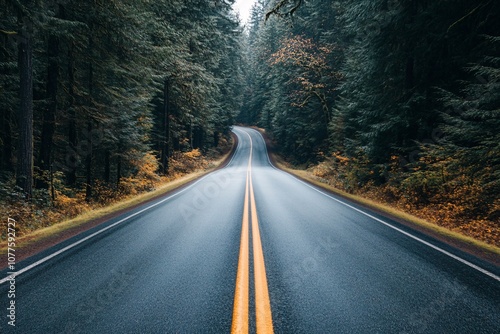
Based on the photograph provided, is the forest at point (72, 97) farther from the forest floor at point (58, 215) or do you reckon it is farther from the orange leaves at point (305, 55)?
the orange leaves at point (305, 55)

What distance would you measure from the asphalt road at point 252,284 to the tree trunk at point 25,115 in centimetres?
422

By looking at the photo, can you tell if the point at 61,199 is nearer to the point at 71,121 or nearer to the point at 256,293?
the point at 71,121

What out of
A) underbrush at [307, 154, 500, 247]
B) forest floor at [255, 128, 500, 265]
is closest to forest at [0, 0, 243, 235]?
forest floor at [255, 128, 500, 265]

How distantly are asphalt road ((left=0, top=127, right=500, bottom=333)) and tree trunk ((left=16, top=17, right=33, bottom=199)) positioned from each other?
4224mm

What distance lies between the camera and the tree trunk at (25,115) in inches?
316

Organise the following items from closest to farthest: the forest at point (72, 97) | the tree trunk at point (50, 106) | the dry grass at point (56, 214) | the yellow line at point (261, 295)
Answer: the yellow line at point (261, 295) → the dry grass at point (56, 214) → the forest at point (72, 97) → the tree trunk at point (50, 106)

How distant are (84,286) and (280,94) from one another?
3537 cm

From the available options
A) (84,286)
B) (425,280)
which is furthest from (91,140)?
(425,280)

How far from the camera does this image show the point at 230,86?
129ft

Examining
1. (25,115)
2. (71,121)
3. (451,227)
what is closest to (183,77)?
(71,121)

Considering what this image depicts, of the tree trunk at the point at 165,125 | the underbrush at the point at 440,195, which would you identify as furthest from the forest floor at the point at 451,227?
the tree trunk at the point at 165,125

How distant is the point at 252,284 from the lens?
12.1ft

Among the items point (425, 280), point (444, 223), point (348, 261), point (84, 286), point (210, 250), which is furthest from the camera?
point (444, 223)

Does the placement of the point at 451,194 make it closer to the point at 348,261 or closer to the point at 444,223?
the point at 444,223
